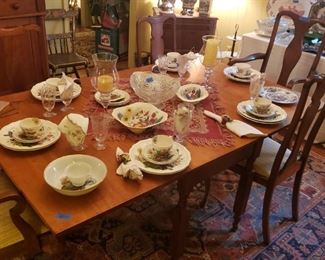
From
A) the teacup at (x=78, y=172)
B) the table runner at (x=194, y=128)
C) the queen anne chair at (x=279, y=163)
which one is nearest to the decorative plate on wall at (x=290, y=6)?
the queen anne chair at (x=279, y=163)

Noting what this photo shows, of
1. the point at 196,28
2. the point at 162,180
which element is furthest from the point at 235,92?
the point at 196,28

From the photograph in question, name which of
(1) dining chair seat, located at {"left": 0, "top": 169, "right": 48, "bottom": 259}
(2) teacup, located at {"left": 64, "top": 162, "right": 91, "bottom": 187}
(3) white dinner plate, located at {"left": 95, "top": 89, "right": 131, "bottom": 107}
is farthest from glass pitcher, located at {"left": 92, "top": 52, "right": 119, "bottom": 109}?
(1) dining chair seat, located at {"left": 0, "top": 169, "right": 48, "bottom": 259}

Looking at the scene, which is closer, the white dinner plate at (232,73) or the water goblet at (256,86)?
the water goblet at (256,86)

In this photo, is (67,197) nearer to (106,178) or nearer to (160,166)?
(106,178)

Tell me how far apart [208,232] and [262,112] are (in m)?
0.74

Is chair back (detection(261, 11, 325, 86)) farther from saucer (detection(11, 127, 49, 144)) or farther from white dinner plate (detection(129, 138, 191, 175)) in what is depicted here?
saucer (detection(11, 127, 49, 144))

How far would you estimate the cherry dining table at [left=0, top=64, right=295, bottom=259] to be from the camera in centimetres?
103

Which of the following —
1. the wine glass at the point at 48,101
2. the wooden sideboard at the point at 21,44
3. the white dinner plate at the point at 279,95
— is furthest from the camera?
the wooden sideboard at the point at 21,44

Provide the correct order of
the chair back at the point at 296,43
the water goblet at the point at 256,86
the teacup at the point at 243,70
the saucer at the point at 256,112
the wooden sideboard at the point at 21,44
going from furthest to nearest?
1. the wooden sideboard at the point at 21,44
2. the chair back at the point at 296,43
3. the teacup at the point at 243,70
4. the water goblet at the point at 256,86
5. the saucer at the point at 256,112

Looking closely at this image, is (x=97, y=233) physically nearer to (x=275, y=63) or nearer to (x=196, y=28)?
(x=275, y=63)

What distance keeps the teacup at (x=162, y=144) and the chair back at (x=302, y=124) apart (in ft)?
1.95

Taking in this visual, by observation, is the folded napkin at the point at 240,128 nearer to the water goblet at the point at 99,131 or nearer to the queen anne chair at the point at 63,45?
the water goblet at the point at 99,131

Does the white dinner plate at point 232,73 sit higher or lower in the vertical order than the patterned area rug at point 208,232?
higher

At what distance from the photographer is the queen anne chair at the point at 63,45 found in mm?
3061
